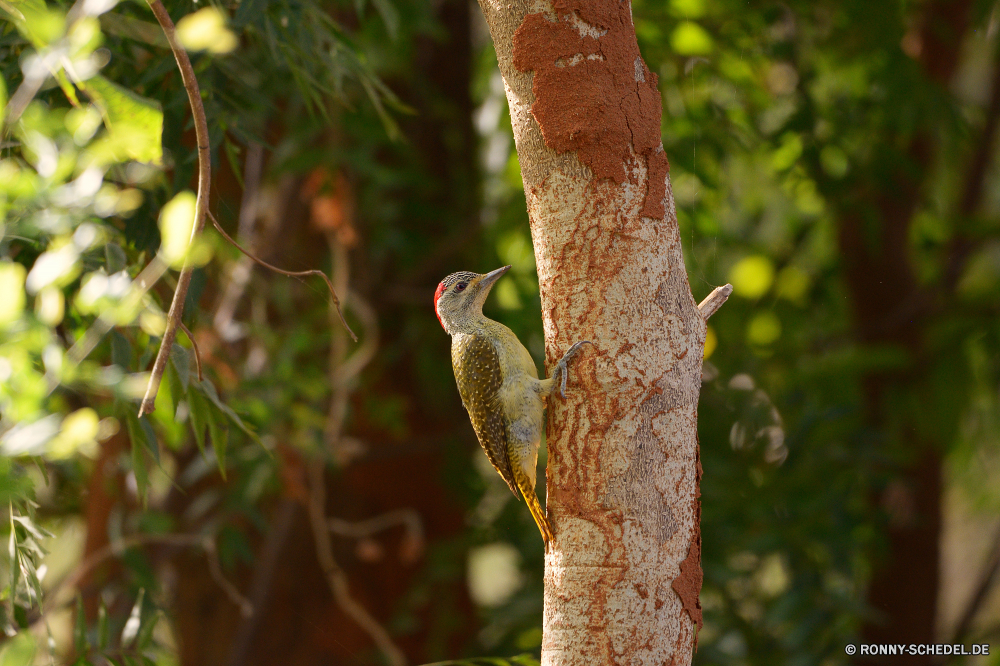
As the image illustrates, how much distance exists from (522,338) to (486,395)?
5.04ft

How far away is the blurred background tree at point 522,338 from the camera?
3.28 meters

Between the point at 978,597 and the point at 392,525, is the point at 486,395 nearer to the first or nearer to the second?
the point at 392,525

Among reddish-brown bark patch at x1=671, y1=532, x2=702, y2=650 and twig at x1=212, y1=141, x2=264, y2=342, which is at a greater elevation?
twig at x1=212, y1=141, x2=264, y2=342

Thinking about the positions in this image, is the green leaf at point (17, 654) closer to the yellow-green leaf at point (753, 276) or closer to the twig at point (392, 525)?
the twig at point (392, 525)

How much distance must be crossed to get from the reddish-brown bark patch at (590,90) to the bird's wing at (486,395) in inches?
28.1

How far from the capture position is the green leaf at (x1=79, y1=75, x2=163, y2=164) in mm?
833

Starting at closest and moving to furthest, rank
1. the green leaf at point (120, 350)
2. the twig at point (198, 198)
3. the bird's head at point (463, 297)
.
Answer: the twig at point (198, 198) → the green leaf at point (120, 350) → the bird's head at point (463, 297)

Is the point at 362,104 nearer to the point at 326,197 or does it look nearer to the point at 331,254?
the point at 326,197

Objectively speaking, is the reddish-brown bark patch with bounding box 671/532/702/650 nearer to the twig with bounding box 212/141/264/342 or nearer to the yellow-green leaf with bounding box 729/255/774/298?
the twig with bounding box 212/141/264/342

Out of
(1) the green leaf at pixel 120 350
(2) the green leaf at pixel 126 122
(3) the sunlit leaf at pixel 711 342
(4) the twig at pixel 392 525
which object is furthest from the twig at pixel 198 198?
(3) the sunlit leaf at pixel 711 342

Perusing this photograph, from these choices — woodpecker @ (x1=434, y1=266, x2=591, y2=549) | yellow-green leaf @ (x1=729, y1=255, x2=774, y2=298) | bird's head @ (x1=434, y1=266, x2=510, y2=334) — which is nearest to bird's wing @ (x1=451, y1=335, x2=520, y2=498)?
woodpecker @ (x1=434, y1=266, x2=591, y2=549)

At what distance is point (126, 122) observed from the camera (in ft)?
2.80

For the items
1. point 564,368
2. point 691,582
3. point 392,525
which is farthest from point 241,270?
point 691,582

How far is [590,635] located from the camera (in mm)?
1438
